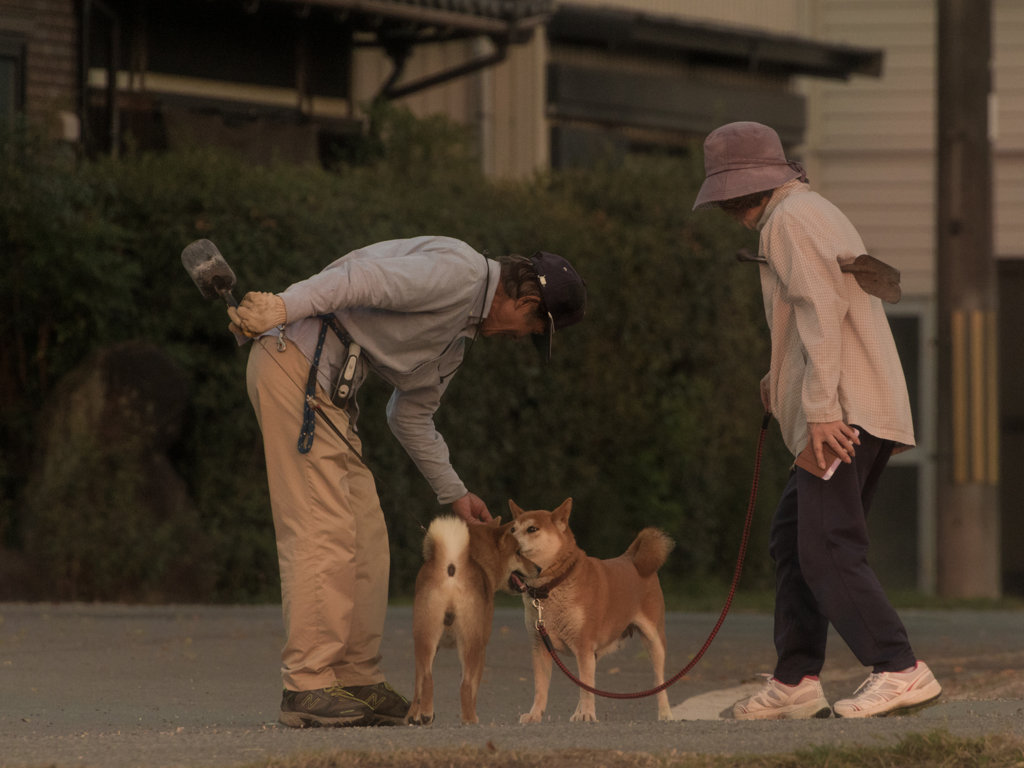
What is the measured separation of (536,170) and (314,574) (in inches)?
365

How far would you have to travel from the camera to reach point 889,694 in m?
5.20

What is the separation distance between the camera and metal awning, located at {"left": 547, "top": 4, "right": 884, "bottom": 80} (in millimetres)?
17766

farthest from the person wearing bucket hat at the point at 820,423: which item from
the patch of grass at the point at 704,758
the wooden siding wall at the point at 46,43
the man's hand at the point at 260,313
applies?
the wooden siding wall at the point at 46,43

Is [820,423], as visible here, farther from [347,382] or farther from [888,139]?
[888,139]

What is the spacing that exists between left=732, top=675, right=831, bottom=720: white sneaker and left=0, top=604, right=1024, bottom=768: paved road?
410mm

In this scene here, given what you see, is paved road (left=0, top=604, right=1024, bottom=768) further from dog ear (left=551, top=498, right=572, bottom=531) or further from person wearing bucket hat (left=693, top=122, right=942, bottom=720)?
dog ear (left=551, top=498, right=572, bottom=531)

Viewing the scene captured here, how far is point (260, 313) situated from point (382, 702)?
1.50 meters

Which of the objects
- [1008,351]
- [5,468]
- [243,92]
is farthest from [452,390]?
[1008,351]

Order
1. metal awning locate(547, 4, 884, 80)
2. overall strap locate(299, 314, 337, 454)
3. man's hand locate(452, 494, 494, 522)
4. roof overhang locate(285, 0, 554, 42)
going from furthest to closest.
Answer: metal awning locate(547, 4, 884, 80), roof overhang locate(285, 0, 554, 42), man's hand locate(452, 494, 494, 522), overall strap locate(299, 314, 337, 454)

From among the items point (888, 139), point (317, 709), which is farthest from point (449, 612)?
point (888, 139)

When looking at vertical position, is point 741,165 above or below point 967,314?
above

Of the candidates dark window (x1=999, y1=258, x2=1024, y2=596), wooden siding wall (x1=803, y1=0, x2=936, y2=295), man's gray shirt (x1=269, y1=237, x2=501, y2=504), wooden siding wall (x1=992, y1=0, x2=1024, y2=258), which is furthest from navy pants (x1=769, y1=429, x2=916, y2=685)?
wooden siding wall (x1=992, y1=0, x2=1024, y2=258)

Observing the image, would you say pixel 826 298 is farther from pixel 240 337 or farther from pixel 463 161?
pixel 463 161

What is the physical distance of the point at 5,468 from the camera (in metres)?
11.6
